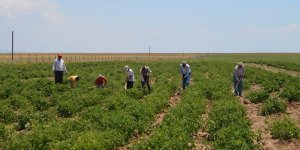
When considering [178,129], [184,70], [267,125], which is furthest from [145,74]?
[178,129]

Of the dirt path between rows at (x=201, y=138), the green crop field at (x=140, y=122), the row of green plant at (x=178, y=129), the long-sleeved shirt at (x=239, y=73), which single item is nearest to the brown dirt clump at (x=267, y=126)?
the green crop field at (x=140, y=122)

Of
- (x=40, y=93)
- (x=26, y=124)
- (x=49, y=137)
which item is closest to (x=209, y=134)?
(x=49, y=137)

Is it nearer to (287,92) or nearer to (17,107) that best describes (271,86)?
(287,92)

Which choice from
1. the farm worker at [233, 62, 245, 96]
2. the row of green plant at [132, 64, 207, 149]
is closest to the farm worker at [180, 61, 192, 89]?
the farm worker at [233, 62, 245, 96]

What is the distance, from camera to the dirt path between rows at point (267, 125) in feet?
40.0

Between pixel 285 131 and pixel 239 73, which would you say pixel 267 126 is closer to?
pixel 285 131

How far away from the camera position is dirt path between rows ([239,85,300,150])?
1219cm

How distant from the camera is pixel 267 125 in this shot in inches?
579

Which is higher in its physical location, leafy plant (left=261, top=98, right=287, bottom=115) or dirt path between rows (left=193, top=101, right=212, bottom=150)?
leafy plant (left=261, top=98, right=287, bottom=115)

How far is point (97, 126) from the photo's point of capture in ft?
43.7

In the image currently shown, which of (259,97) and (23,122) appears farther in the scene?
(259,97)

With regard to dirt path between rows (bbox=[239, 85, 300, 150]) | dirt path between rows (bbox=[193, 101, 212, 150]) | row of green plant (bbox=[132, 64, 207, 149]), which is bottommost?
dirt path between rows (bbox=[193, 101, 212, 150])

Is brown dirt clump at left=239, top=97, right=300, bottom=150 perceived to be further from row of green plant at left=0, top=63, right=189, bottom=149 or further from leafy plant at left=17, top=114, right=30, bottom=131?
leafy plant at left=17, top=114, right=30, bottom=131

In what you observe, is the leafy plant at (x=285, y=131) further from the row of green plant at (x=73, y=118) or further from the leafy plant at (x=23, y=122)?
the leafy plant at (x=23, y=122)
